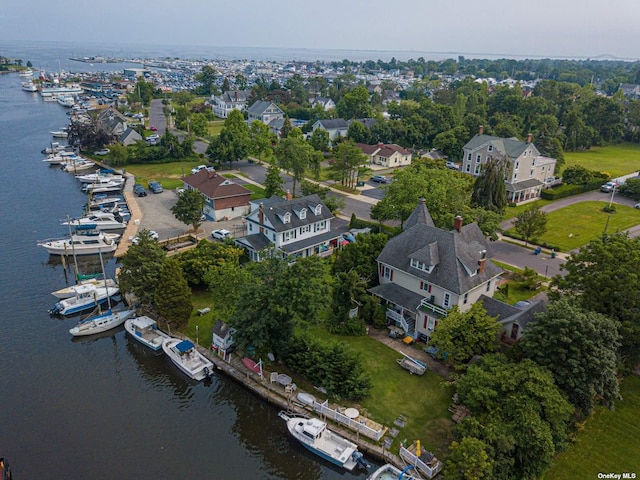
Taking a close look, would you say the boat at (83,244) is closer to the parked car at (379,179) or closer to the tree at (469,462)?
the tree at (469,462)

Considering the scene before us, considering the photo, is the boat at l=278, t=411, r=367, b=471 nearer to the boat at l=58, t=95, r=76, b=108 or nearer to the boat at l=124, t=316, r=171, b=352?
the boat at l=124, t=316, r=171, b=352

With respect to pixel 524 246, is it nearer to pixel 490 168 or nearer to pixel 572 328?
pixel 490 168

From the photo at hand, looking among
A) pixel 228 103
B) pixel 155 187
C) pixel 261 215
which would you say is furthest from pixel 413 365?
pixel 228 103

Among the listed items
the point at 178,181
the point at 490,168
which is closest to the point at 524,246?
the point at 490,168

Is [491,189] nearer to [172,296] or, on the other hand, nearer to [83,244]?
[172,296]

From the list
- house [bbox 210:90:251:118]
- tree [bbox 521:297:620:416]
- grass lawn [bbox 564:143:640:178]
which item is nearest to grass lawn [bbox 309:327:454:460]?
tree [bbox 521:297:620:416]
